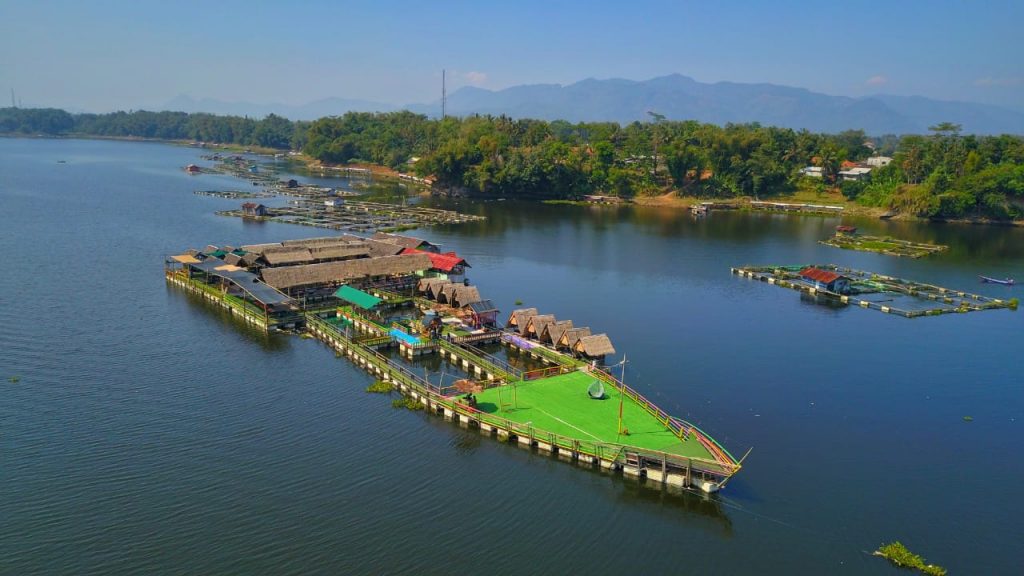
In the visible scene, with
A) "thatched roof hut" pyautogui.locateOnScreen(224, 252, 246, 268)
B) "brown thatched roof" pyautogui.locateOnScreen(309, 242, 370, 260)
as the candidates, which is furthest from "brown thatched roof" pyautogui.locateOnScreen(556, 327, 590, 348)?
"thatched roof hut" pyautogui.locateOnScreen(224, 252, 246, 268)

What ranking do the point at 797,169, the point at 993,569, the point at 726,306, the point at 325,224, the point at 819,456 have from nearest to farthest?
the point at 993,569, the point at 819,456, the point at 726,306, the point at 325,224, the point at 797,169

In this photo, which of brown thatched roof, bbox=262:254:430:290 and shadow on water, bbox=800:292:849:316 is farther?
shadow on water, bbox=800:292:849:316

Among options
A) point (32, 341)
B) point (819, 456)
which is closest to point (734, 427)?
point (819, 456)

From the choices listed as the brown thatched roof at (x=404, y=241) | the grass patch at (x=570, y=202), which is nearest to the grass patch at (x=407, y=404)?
the brown thatched roof at (x=404, y=241)

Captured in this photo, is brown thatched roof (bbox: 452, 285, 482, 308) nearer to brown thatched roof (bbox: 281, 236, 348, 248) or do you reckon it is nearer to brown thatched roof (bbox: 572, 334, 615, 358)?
brown thatched roof (bbox: 572, 334, 615, 358)

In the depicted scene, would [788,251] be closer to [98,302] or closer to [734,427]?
[734,427]

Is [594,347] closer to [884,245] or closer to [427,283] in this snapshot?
[427,283]
